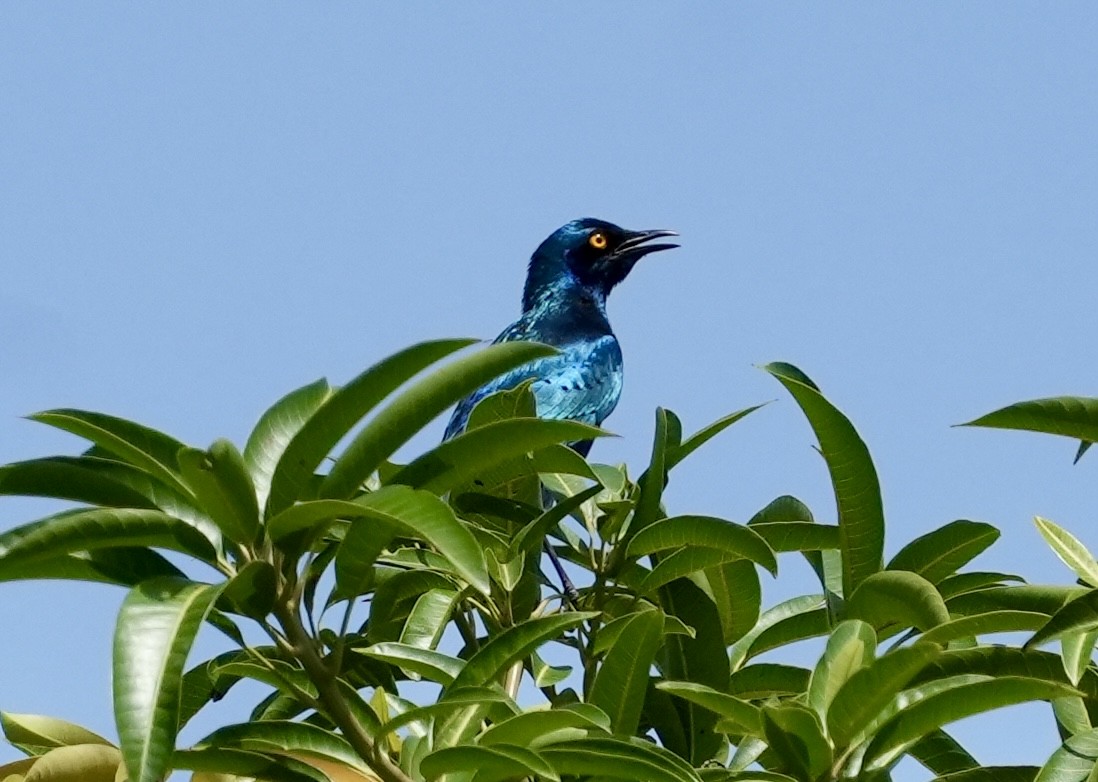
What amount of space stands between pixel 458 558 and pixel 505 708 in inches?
19.9

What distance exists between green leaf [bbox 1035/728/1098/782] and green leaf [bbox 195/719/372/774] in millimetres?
922

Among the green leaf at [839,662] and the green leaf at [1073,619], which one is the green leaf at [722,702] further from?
the green leaf at [1073,619]

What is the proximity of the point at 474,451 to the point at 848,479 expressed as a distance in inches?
23.6

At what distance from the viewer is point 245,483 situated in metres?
2.07

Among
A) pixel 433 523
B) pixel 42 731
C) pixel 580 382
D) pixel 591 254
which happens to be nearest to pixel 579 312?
pixel 591 254

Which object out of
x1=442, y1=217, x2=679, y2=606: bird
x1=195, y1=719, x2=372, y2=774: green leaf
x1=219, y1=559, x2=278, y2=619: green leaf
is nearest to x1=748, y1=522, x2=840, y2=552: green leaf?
x1=195, y1=719, x2=372, y2=774: green leaf

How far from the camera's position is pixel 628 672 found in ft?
7.84

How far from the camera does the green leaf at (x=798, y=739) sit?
2.16 meters

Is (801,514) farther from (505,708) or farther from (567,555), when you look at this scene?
(505,708)

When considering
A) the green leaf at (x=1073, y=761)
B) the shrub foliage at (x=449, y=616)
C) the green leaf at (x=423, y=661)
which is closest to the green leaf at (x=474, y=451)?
the shrub foliage at (x=449, y=616)

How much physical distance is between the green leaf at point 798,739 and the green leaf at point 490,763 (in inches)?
11.6

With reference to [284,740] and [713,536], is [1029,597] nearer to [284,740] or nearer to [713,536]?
[713,536]

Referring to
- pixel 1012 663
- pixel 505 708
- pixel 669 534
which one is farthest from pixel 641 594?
pixel 1012 663

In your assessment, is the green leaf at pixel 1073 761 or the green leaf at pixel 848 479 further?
the green leaf at pixel 848 479
